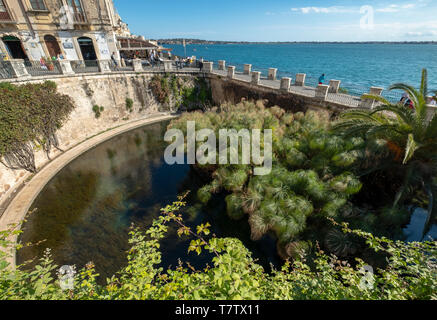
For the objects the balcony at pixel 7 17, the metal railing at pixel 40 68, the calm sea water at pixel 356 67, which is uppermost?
the balcony at pixel 7 17

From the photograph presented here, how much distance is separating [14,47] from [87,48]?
614cm

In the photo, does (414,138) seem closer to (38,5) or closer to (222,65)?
(222,65)

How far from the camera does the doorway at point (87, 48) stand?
21.8 m

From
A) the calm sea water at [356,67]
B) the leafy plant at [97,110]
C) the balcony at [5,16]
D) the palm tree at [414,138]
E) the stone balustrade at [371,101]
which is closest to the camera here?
the palm tree at [414,138]

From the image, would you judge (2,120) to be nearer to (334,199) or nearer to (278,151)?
(278,151)

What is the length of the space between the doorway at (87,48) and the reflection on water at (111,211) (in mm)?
12885

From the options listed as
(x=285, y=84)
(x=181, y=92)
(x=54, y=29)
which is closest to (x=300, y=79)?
(x=285, y=84)

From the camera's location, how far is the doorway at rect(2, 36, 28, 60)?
1908 centimetres

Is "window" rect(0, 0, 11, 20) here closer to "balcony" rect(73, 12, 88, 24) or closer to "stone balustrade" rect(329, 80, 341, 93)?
"balcony" rect(73, 12, 88, 24)

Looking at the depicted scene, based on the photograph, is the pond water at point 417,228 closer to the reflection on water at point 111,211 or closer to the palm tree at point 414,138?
the palm tree at point 414,138

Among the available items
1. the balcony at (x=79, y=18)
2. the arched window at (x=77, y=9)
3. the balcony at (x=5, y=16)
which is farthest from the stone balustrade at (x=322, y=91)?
the balcony at (x=5, y=16)

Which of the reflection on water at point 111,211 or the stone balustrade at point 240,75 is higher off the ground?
the stone balustrade at point 240,75

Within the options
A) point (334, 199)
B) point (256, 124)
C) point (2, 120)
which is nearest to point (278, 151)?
point (256, 124)

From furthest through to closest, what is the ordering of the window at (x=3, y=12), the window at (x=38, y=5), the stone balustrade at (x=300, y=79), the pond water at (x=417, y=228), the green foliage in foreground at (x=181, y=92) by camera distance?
the green foliage in foreground at (x=181, y=92), the window at (x=38, y=5), the window at (x=3, y=12), the stone balustrade at (x=300, y=79), the pond water at (x=417, y=228)
